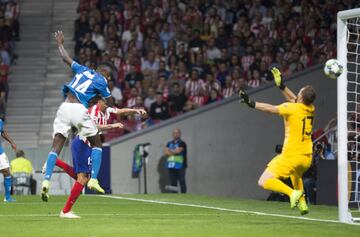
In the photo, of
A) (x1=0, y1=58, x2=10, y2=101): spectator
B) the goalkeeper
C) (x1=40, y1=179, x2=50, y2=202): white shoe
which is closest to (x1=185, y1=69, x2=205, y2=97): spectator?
(x1=0, y1=58, x2=10, y2=101): spectator

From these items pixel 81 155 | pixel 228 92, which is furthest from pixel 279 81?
pixel 228 92

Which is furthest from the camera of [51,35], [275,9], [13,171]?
[51,35]

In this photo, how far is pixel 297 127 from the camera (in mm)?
15367

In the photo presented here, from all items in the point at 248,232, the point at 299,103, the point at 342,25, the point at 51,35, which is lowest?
the point at 248,232

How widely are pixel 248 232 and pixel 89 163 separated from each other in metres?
5.19

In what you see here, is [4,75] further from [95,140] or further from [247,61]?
→ [95,140]

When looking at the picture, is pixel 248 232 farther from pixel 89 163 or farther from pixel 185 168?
pixel 185 168

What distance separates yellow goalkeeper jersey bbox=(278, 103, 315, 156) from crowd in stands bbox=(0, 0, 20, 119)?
1626cm

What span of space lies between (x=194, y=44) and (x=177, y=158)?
4245mm

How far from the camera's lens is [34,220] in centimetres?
1541

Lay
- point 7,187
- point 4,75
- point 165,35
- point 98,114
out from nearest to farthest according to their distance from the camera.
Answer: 1. point 98,114
2. point 7,187
3. point 4,75
4. point 165,35

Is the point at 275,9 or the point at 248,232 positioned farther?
the point at 275,9

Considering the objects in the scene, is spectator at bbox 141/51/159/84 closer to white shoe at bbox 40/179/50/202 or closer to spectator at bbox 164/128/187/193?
spectator at bbox 164/128/187/193

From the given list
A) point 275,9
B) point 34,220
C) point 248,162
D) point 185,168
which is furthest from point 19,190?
point 34,220
